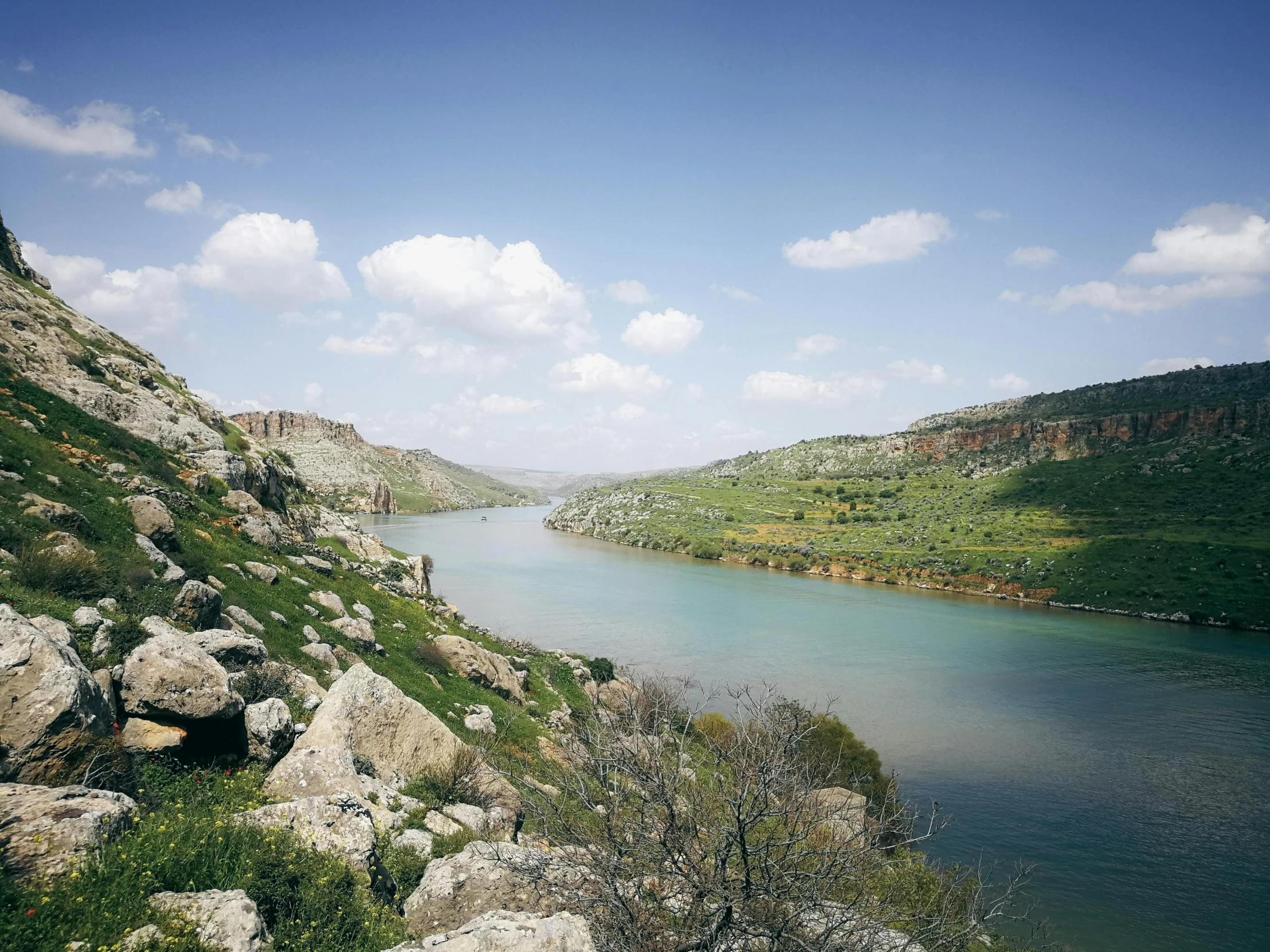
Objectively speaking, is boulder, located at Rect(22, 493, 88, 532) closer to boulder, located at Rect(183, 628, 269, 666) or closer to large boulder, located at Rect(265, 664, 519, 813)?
boulder, located at Rect(183, 628, 269, 666)

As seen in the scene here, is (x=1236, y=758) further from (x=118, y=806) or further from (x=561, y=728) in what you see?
(x=118, y=806)

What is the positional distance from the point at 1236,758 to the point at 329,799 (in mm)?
40878

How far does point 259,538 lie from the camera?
73.9 ft

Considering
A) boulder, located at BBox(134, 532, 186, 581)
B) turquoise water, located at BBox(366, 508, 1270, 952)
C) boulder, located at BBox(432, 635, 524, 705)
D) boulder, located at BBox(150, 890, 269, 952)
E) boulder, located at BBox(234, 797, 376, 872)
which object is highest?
boulder, located at BBox(134, 532, 186, 581)

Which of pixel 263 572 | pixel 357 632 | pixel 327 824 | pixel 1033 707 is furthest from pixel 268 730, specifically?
pixel 1033 707

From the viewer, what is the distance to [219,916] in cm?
563

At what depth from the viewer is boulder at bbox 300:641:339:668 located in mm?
15742

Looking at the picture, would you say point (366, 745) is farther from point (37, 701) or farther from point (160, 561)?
point (160, 561)

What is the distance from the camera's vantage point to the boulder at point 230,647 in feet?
37.6

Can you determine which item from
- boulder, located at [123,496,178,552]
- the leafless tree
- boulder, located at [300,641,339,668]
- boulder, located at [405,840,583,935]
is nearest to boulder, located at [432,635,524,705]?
boulder, located at [300,641,339,668]

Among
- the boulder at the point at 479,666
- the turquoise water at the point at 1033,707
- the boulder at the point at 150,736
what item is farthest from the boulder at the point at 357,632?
the turquoise water at the point at 1033,707

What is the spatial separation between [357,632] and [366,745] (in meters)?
8.95

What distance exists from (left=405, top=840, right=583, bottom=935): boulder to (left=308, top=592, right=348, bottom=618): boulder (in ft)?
46.2

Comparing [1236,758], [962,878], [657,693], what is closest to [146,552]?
[657,693]
